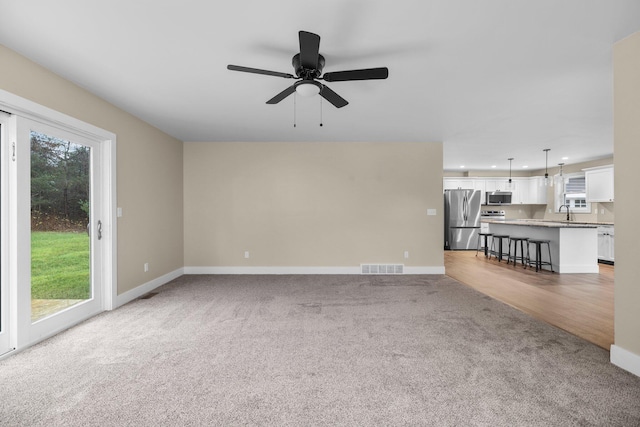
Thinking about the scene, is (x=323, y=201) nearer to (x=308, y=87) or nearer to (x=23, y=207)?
(x=308, y=87)

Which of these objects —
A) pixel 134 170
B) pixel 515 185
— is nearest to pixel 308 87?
pixel 134 170

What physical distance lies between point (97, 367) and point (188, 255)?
3.15m

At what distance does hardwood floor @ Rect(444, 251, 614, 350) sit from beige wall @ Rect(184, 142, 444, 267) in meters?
0.91

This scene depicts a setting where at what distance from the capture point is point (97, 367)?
80.7 inches

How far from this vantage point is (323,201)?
5.14 meters

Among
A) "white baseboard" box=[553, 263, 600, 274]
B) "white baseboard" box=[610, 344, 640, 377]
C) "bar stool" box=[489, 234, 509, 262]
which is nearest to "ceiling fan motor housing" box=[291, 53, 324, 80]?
"white baseboard" box=[610, 344, 640, 377]

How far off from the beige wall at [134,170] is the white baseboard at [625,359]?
15.8ft

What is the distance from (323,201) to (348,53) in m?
3.06

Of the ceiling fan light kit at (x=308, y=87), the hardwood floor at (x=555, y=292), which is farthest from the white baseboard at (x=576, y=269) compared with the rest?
the ceiling fan light kit at (x=308, y=87)

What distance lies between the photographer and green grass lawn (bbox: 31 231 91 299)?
2.49 metres

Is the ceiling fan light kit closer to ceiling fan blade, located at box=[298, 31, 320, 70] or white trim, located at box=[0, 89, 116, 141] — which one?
ceiling fan blade, located at box=[298, 31, 320, 70]

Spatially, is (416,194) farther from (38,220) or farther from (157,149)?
(38,220)

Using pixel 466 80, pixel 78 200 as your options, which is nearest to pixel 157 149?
pixel 78 200

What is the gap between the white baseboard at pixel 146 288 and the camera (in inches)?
136
